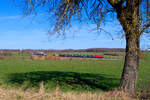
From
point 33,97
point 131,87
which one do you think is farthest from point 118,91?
point 33,97

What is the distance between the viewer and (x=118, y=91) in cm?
839

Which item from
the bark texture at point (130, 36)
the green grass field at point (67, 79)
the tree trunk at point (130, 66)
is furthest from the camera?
the green grass field at point (67, 79)

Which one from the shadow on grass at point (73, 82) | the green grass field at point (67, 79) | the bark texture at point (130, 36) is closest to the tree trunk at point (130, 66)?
the bark texture at point (130, 36)

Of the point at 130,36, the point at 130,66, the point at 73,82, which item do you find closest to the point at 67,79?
the point at 73,82

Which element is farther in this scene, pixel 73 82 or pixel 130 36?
pixel 73 82

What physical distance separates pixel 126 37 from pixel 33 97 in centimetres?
491

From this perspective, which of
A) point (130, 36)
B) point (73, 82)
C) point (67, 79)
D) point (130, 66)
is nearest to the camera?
point (130, 36)

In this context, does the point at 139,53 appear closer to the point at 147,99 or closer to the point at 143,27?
the point at 143,27

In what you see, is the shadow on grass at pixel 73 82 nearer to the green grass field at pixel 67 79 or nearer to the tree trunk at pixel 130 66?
the green grass field at pixel 67 79

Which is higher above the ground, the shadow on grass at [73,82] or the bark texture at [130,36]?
the bark texture at [130,36]

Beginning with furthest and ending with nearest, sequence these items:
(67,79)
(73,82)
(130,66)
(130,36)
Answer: (67,79) → (73,82) → (130,66) → (130,36)

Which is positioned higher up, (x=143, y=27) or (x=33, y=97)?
(x=143, y=27)

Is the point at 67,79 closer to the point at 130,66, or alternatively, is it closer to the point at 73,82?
the point at 73,82

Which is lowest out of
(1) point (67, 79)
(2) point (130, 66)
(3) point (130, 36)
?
(1) point (67, 79)
